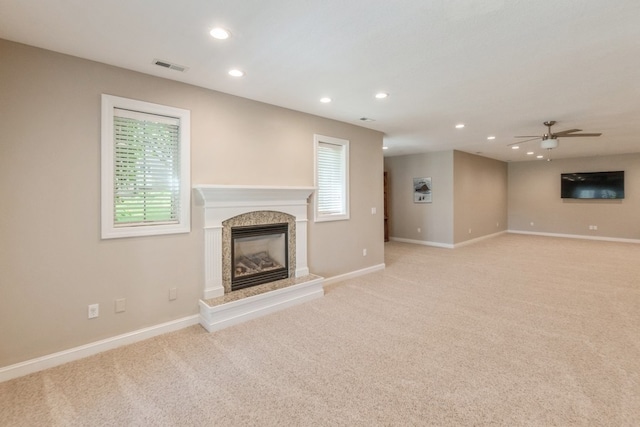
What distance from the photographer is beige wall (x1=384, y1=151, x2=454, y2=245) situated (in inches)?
300

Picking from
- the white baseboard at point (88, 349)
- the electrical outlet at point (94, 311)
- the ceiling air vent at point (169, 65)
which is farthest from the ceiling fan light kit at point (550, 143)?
the electrical outlet at point (94, 311)

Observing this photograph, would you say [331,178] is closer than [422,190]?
Yes

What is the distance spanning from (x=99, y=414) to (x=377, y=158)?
4890 millimetres

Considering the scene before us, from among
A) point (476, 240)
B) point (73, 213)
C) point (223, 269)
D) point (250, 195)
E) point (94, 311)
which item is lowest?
point (94, 311)

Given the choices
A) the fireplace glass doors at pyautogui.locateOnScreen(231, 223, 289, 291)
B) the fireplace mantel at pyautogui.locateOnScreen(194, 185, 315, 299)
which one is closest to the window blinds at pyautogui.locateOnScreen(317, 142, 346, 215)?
the fireplace mantel at pyautogui.locateOnScreen(194, 185, 315, 299)

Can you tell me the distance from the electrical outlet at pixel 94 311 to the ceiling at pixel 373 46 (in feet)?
6.92

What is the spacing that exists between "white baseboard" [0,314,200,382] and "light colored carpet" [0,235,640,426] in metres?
0.08

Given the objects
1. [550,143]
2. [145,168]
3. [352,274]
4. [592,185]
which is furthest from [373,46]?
[592,185]

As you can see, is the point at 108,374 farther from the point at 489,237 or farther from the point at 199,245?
the point at 489,237

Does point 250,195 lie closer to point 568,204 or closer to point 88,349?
point 88,349

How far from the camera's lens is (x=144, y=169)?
2.97 m

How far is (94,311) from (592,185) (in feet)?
38.6

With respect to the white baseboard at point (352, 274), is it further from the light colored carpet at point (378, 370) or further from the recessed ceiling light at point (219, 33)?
the recessed ceiling light at point (219, 33)

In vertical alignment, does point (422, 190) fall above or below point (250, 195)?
above
